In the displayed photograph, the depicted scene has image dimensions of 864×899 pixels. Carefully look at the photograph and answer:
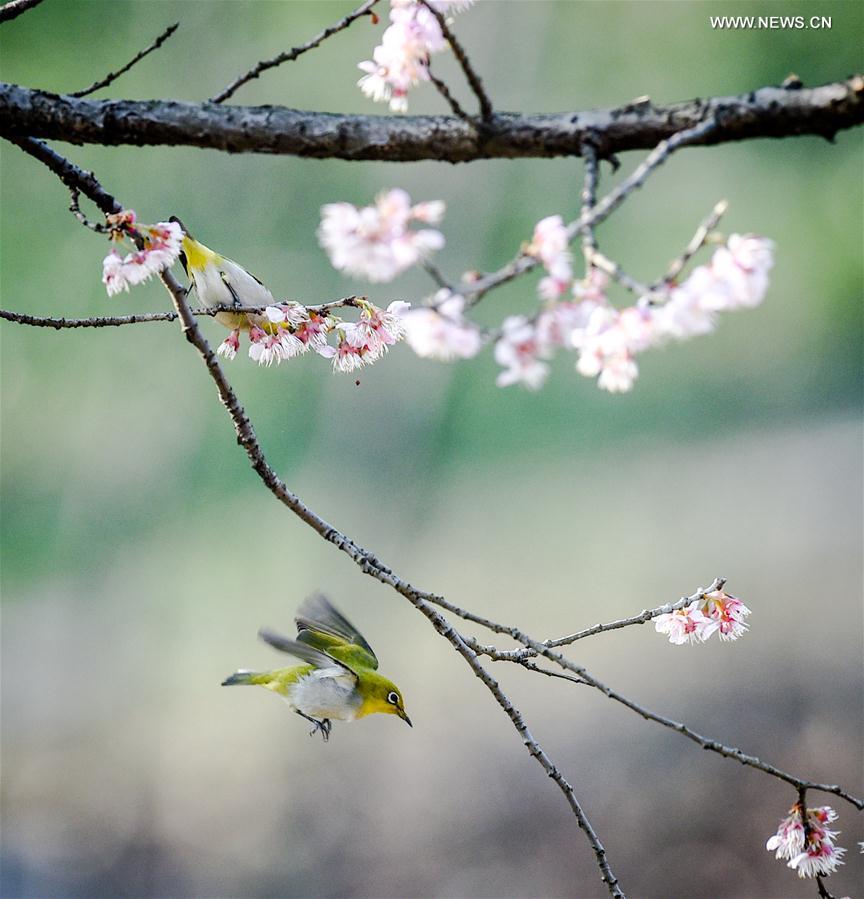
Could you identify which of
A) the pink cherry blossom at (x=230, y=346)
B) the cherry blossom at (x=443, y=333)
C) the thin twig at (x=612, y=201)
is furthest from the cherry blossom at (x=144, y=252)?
the cherry blossom at (x=443, y=333)

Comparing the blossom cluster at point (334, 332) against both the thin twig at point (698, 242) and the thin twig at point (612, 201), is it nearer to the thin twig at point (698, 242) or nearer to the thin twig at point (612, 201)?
the thin twig at point (612, 201)

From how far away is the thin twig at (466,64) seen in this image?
2.41 ft

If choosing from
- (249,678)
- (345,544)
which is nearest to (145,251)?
(345,544)

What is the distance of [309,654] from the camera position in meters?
0.85

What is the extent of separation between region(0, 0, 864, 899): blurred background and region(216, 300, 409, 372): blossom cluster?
74.5 inches

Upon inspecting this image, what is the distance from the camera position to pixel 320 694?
3.23 feet

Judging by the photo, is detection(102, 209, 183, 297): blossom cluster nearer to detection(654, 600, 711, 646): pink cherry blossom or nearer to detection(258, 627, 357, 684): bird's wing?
detection(258, 627, 357, 684): bird's wing

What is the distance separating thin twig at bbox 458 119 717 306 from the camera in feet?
2.42

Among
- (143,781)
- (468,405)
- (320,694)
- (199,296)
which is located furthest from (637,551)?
(199,296)

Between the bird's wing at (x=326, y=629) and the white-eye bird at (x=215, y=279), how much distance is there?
0.32m

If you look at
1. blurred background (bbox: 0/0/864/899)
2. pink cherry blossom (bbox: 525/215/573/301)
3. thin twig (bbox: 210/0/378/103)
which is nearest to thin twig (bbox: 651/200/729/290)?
pink cherry blossom (bbox: 525/215/573/301)

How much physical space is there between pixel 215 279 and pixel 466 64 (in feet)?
0.97

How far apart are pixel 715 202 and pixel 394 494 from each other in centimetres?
136

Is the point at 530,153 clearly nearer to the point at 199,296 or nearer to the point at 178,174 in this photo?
the point at 199,296
